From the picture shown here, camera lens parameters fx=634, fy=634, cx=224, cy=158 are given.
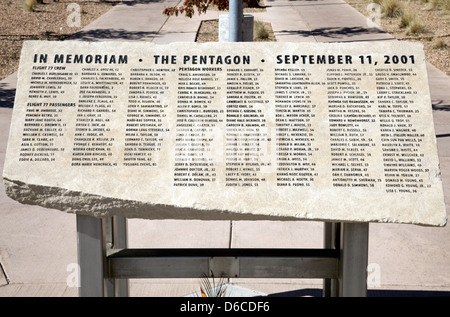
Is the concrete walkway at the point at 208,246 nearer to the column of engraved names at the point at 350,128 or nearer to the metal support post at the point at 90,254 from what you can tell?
the metal support post at the point at 90,254

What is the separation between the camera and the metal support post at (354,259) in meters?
3.16

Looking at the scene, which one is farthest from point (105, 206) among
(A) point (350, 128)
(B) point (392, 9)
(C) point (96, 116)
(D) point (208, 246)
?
(B) point (392, 9)

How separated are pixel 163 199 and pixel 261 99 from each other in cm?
72

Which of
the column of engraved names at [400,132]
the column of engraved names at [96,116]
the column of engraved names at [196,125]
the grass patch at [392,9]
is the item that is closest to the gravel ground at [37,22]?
the grass patch at [392,9]

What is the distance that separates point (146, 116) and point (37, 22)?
12982 millimetres

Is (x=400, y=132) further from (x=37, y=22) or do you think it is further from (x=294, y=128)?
(x=37, y=22)

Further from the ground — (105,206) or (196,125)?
(196,125)

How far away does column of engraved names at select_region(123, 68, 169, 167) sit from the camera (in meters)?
3.11

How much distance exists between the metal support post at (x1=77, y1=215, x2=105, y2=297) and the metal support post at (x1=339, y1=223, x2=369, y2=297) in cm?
122

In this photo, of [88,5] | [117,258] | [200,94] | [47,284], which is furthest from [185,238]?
[88,5]

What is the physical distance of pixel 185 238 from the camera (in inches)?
193

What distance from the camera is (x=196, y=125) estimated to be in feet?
10.3

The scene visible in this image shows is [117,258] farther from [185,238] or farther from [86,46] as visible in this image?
[185,238]

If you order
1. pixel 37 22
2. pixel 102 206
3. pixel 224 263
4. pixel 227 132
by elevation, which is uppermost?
pixel 37 22
